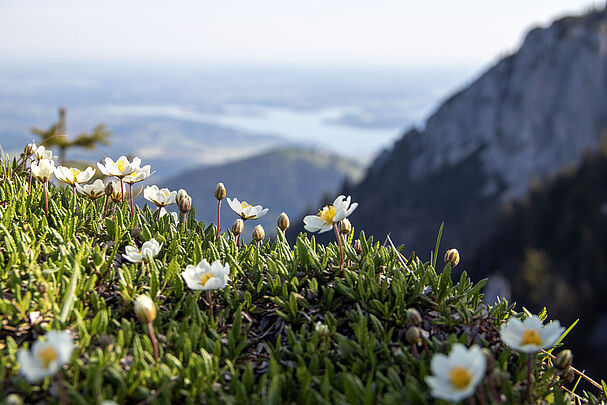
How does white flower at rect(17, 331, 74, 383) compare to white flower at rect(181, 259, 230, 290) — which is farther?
white flower at rect(181, 259, 230, 290)

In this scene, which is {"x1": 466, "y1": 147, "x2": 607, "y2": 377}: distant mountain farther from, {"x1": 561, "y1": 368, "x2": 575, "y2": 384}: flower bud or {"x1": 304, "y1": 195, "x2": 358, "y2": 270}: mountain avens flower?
{"x1": 304, "y1": 195, "x2": 358, "y2": 270}: mountain avens flower

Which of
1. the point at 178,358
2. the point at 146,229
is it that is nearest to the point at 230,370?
the point at 178,358

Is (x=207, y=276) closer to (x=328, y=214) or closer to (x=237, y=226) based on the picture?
(x=237, y=226)

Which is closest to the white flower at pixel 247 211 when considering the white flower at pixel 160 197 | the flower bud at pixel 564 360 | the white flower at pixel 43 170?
the white flower at pixel 160 197

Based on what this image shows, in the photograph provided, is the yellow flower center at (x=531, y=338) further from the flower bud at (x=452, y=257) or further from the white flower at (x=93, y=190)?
the white flower at (x=93, y=190)

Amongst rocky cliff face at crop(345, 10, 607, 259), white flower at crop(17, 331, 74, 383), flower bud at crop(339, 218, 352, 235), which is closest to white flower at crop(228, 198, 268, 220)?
flower bud at crop(339, 218, 352, 235)

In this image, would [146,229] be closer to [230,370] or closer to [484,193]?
[230,370]

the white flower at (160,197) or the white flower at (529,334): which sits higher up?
the white flower at (160,197)
